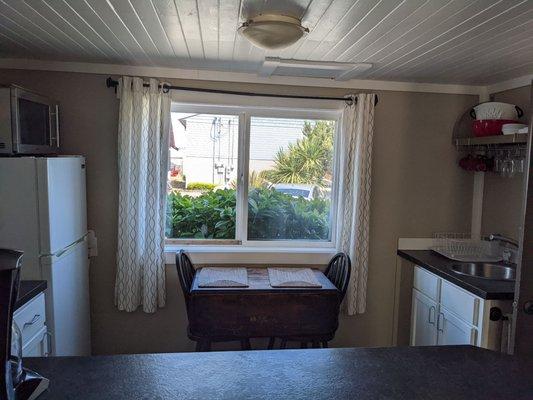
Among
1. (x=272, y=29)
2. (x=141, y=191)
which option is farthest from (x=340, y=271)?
(x=272, y=29)

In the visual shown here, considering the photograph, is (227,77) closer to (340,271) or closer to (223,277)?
(223,277)

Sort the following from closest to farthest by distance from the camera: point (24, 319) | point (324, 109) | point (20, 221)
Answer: point (24, 319), point (20, 221), point (324, 109)

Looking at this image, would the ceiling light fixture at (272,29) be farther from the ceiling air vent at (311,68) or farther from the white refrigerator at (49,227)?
the white refrigerator at (49,227)

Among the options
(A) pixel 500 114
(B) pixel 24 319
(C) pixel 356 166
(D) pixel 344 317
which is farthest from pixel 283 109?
(B) pixel 24 319

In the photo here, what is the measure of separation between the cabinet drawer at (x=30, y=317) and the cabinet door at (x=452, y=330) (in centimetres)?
221

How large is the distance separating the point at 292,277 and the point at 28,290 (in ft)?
4.87

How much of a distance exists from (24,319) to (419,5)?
207 centimetres

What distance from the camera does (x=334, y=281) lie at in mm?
2670

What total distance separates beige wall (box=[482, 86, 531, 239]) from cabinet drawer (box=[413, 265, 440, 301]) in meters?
0.65

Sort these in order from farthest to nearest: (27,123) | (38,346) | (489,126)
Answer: (489,126) < (27,123) < (38,346)

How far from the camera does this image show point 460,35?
180cm

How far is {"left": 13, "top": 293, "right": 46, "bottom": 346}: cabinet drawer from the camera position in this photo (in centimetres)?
162

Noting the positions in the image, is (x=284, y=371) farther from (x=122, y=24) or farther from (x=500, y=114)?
(x=500, y=114)

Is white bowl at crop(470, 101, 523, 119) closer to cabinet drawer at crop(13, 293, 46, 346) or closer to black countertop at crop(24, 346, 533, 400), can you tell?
black countertop at crop(24, 346, 533, 400)
